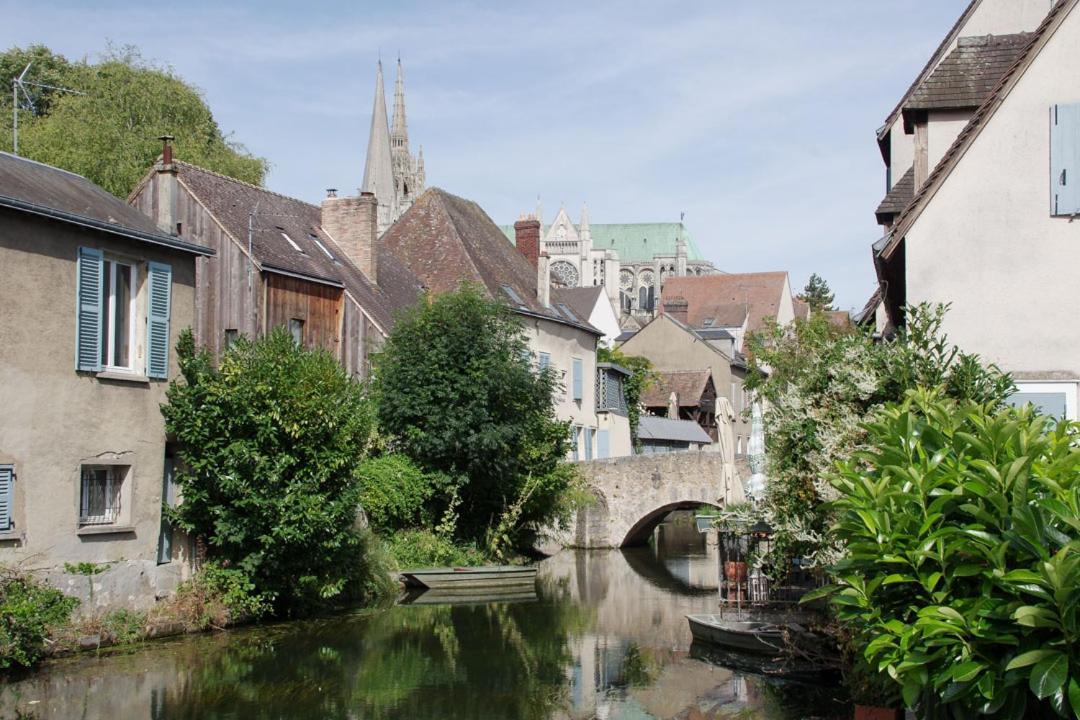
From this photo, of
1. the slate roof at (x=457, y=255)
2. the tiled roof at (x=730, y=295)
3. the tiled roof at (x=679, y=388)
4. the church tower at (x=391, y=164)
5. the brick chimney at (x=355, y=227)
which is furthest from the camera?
the church tower at (x=391, y=164)

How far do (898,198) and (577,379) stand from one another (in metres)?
21.1

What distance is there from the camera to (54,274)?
48.8ft

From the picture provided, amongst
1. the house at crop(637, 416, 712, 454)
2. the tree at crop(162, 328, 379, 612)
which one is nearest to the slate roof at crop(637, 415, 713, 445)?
the house at crop(637, 416, 712, 454)

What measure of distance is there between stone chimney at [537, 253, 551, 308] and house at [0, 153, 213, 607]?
1844 cm

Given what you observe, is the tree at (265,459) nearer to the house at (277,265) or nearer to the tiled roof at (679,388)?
the house at (277,265)

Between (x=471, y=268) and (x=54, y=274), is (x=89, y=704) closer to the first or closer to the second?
(x=54, y=274)

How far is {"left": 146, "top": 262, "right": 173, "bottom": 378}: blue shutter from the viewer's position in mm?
16344

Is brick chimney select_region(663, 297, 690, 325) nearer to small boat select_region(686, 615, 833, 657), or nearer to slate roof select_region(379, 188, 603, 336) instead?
slate roof select_region(379, 188, 603, 336)

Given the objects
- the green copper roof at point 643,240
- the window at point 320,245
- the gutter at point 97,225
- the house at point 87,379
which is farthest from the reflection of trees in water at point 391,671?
the green copper roof at point 643,240

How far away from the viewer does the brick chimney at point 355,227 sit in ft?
94.1

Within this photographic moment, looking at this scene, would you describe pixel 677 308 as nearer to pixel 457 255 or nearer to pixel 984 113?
pixel 457 255

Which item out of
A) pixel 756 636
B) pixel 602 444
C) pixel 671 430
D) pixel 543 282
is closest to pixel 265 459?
pixel 756 636

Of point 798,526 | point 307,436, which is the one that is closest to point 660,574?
point 307,436

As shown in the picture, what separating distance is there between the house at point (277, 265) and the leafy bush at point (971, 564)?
1721cm
